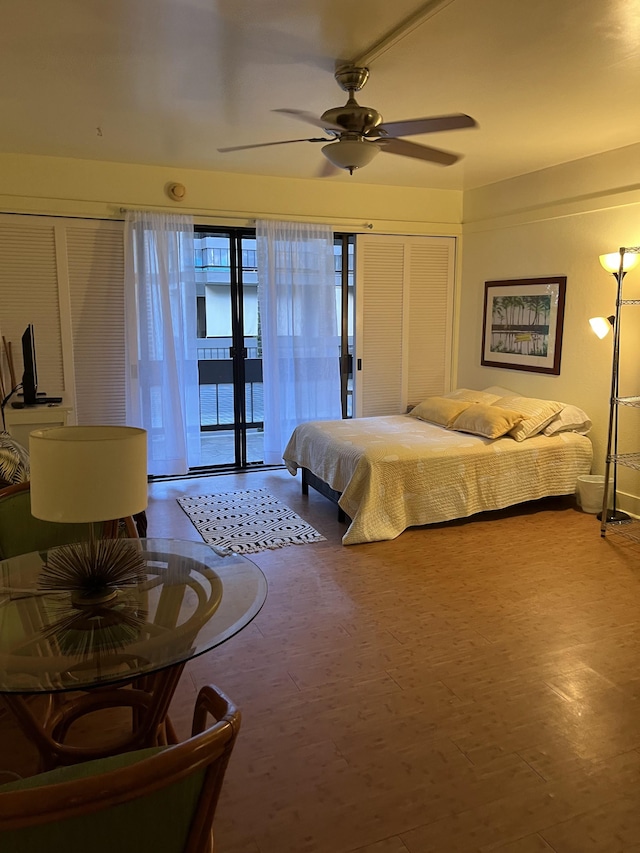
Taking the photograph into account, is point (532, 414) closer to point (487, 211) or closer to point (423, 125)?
point (487, 211)

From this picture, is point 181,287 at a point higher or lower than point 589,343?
higher

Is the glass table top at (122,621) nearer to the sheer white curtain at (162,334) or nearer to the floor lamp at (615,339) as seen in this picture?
the floor lamp at (615,339)

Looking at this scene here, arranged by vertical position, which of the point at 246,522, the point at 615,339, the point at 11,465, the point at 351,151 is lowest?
the point at 246,522

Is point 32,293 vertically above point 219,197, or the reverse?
point 219,197

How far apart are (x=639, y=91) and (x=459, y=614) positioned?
277cm

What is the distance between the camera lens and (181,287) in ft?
16.5

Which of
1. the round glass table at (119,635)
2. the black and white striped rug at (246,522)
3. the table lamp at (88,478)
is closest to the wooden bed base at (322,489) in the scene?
the black and white striped rug at (246,522)

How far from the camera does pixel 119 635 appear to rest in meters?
1.61

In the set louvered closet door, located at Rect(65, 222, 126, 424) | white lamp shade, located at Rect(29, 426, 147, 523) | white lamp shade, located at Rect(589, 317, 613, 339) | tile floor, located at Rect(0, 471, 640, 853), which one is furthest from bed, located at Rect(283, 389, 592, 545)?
white lamp shade, located at Rect(29, 426, 147, 523)

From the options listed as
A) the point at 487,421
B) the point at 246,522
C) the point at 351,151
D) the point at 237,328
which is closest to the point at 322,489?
the point at 246,522

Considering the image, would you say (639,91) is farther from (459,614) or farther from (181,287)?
(181,287)

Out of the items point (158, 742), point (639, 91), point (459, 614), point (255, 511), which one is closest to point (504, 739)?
point (459, 614)

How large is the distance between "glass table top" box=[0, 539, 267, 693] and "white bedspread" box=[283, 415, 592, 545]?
1962mm

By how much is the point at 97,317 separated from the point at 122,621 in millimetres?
3712
